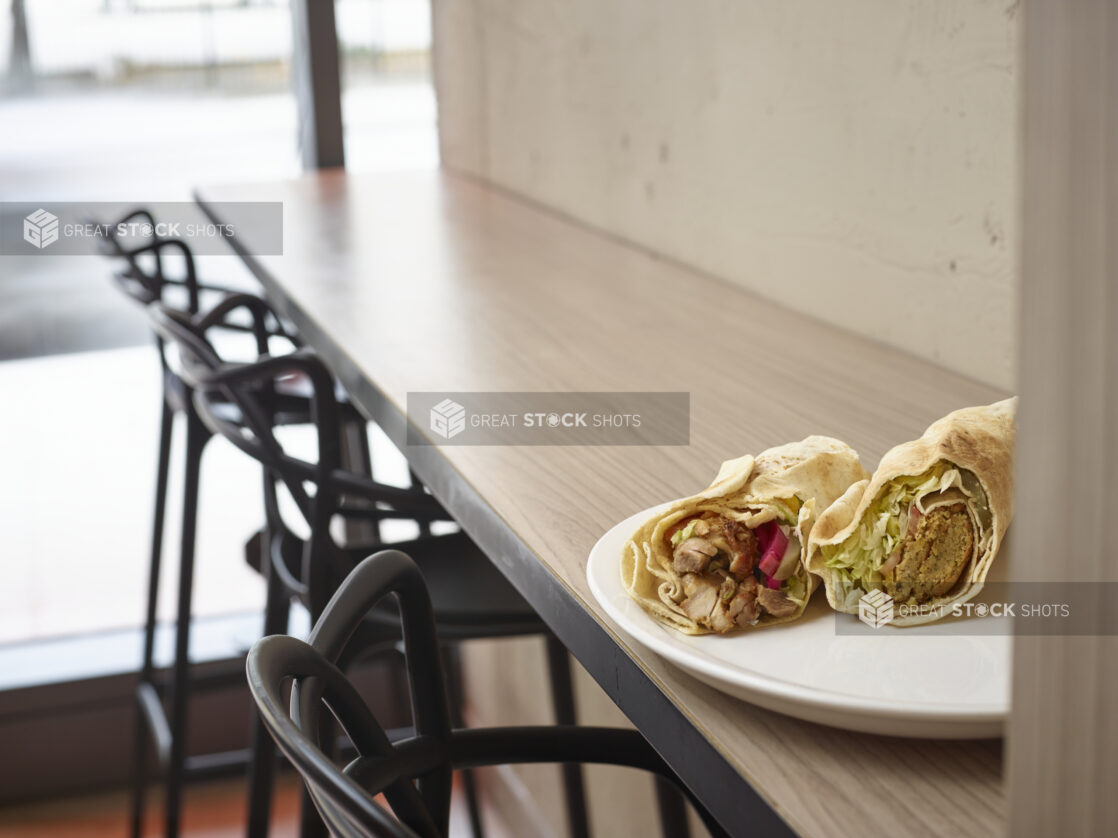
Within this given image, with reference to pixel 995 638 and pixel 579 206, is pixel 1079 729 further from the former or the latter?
pixel 579 206

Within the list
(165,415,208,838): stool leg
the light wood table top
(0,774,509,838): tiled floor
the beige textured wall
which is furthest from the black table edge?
(0,774,509,838): tiled floor

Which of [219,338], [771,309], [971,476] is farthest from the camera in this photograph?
[219,338]

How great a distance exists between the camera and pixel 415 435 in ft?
3.25

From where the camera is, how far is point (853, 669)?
52 centimetres

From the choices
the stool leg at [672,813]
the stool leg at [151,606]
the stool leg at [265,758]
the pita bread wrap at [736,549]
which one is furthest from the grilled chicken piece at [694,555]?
the stool leg at [151,606]

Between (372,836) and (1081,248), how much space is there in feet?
1.04

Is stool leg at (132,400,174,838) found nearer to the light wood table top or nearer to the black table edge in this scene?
the light wood table top

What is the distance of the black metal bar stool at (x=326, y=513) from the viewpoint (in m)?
1.11

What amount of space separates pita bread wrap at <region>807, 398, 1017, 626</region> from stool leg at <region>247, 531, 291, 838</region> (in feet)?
3.16

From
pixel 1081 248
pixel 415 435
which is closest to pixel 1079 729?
pixel 1081 248

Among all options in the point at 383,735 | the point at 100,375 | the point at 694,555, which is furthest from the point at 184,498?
the point at 694,555

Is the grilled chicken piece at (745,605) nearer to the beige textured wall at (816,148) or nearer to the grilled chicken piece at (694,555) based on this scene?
the grilled chicken piece at (694,555)

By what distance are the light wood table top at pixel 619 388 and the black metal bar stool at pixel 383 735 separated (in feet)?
0.27

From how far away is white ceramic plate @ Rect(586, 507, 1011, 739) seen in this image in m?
0.47
